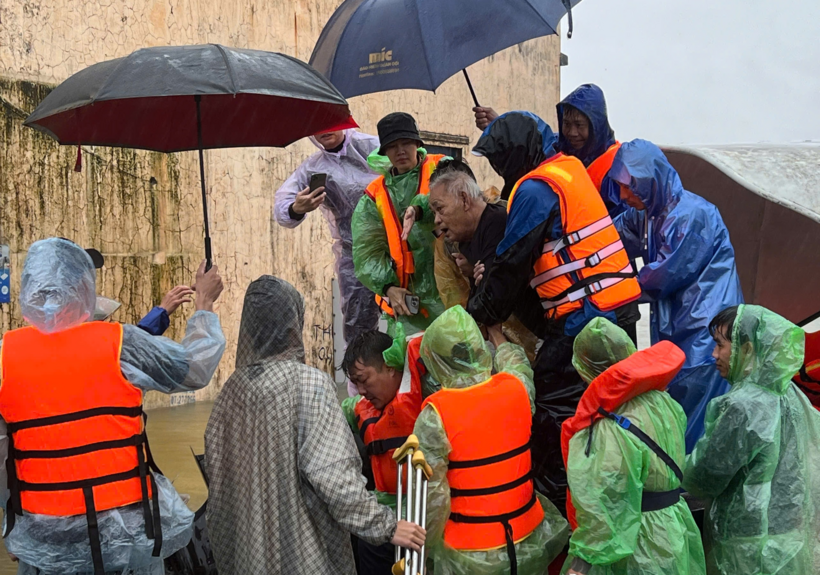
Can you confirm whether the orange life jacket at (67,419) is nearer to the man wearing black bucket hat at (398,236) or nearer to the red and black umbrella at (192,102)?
the red and black umbrella at (192,102)

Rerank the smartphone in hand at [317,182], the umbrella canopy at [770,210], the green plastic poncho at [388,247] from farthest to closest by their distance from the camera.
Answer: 1. the umbrella canopy at [770,210]
2. the smartphone in hand at [317,182]
3. the green plastic poncho at [388,247]

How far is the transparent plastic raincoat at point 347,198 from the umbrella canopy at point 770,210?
213cm

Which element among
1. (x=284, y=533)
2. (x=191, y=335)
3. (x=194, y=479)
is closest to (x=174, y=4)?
(x=194, y=479)

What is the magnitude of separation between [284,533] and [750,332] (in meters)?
1.80

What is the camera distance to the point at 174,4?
8.21 m

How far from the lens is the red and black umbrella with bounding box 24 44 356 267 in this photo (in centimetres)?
312

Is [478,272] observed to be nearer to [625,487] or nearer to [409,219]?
[409,219]

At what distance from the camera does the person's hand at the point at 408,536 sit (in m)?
2.88

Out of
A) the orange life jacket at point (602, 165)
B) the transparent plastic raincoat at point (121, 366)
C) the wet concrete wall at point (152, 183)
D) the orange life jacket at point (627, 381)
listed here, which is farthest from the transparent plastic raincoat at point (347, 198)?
the wet concrete wall at point (152, 183)

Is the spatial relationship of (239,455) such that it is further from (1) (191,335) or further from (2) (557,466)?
(2) (557,466)

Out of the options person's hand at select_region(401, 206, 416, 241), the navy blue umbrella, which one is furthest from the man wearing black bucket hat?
the navy blue umbrella

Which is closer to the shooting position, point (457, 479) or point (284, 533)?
point (284, 533)

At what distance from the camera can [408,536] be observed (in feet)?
9.45

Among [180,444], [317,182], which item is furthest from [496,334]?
[180,444]
